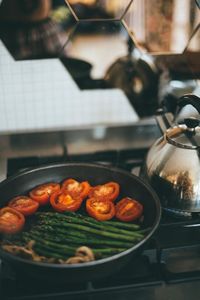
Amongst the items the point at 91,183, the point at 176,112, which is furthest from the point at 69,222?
the point at 176,112

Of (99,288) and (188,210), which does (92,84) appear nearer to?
(188,210)

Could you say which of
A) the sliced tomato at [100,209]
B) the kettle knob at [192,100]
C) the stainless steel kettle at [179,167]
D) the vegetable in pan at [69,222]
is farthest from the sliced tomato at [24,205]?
the kettle knob at [192,100]

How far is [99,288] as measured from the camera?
0.81m

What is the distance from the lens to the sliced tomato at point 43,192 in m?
1.00

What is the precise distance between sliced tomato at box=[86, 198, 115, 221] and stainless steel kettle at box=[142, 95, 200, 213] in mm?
118

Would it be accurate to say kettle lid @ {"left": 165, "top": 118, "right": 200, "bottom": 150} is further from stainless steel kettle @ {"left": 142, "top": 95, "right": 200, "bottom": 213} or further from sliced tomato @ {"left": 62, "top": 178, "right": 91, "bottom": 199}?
sliced tomato @ {"left": 62, "top": 178, "right": 91, "bottom": 199}

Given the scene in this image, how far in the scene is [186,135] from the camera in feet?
3.18

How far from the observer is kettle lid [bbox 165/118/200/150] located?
94 cm

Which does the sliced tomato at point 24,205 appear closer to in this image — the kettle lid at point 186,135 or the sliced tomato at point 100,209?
the sliced tomato at point 100,209

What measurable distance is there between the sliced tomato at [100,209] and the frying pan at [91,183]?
0.24 feet

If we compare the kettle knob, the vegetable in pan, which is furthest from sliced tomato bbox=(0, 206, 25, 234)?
the kettle knob

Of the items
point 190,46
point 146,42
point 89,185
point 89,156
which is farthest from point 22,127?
point 190,46

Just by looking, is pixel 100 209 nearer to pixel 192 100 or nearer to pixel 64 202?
pixel 64 202

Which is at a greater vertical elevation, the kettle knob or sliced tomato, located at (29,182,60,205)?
the kettle knob
